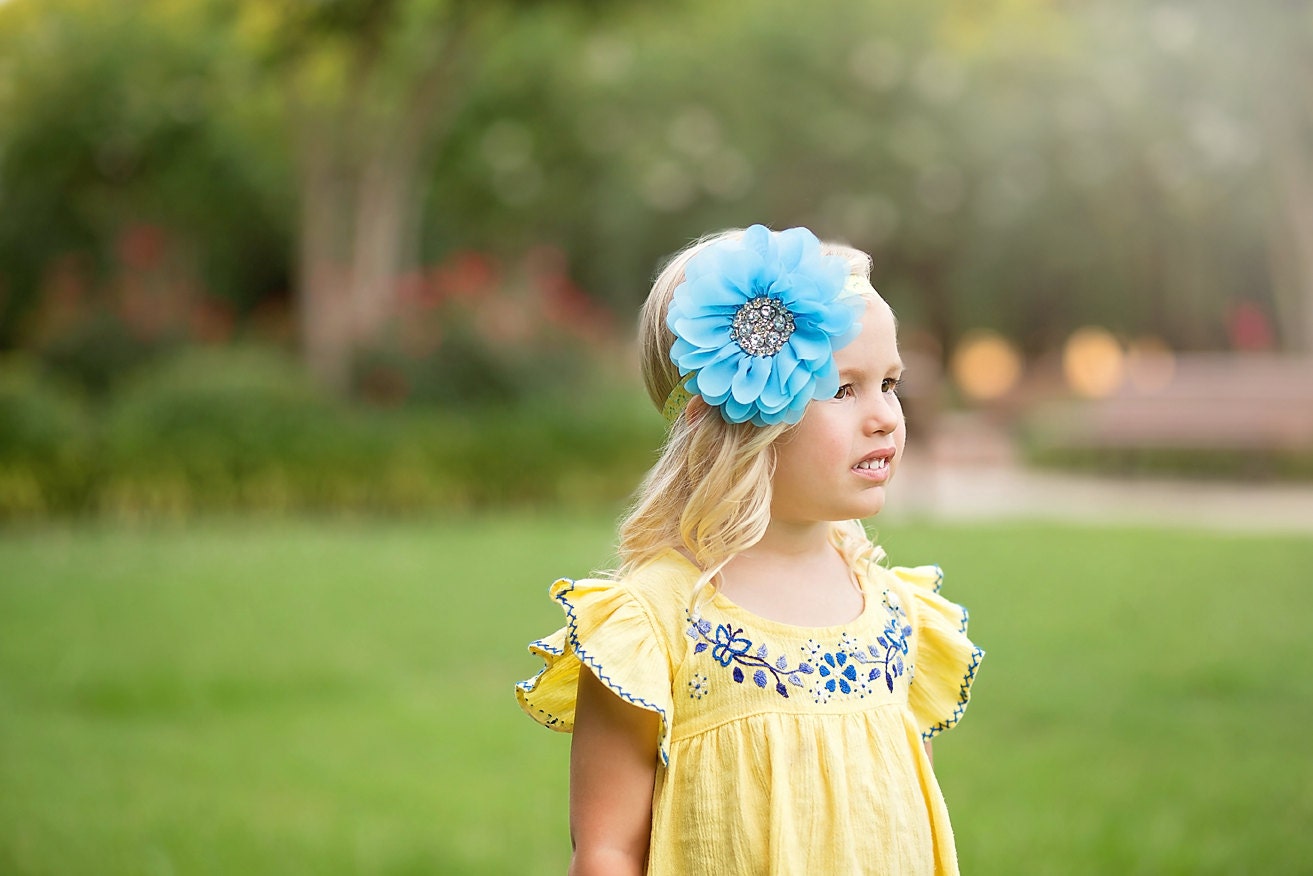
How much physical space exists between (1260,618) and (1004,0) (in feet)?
68.2

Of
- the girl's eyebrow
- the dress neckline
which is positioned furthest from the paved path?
the girl's eyebrow

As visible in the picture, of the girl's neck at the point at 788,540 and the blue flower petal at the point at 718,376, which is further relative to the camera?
the girl's neck at the point at 788,540

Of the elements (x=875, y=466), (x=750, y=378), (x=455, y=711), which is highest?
(x=750, y=378)

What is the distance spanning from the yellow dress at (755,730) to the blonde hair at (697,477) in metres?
0.05

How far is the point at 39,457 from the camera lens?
1123 centimetres

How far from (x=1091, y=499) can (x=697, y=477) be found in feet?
42.3

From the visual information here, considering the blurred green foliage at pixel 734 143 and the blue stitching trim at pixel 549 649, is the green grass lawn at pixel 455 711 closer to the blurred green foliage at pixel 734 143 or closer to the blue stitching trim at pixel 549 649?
the blue stitching trim at pixel 549 649

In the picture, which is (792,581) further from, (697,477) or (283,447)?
(283,447)

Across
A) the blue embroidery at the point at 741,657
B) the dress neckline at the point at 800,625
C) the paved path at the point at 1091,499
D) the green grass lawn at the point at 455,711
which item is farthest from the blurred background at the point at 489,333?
the blue embroidery at the point at 741,657

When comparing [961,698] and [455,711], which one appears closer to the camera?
[961,698]

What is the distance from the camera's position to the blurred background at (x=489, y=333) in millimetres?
5219

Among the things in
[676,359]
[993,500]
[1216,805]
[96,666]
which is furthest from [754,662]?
[993,500]

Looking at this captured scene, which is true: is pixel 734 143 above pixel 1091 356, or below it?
above

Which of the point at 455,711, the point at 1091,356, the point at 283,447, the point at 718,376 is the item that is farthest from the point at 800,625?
the point at 1091,356
